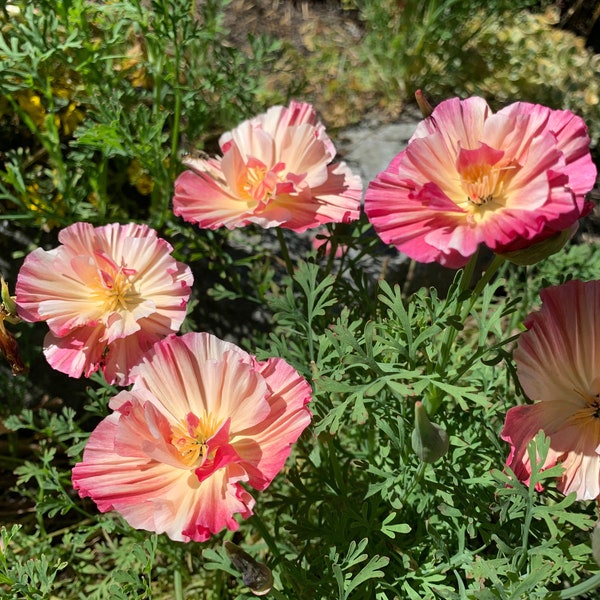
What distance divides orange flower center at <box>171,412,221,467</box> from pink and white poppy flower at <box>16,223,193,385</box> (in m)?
0.14

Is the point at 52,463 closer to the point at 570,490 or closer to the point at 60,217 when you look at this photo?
the point at 60,217

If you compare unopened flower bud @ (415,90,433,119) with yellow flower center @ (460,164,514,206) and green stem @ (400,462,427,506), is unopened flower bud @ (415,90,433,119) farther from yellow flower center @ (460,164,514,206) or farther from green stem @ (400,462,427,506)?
green stem @ (400,462,427,506)

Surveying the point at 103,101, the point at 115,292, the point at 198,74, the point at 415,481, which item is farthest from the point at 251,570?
the point at 198,74

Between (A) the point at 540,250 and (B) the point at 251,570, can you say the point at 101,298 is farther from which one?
(A) the point at 540,250

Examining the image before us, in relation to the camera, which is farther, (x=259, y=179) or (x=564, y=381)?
(x=259, y=179)

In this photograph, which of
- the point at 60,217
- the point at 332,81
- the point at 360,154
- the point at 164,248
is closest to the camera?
the point at 164,248

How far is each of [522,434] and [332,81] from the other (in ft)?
6.76

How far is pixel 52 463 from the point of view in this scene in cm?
165

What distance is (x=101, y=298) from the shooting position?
3.51ft

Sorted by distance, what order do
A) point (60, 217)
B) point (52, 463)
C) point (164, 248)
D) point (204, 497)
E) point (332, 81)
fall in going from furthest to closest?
1. point (332, 81)
2. point (52, 463)
3. point (60, 217)
4. point (164, 248)
5. point (204, 497)

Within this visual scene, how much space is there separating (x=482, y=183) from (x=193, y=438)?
1.68 ft

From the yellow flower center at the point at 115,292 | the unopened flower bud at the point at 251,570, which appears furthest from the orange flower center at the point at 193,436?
the yellow flower center at the point at 115,292

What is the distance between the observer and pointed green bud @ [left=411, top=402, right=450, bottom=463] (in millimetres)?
811

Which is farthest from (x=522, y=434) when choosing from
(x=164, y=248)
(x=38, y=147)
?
(x=38, y=147)
